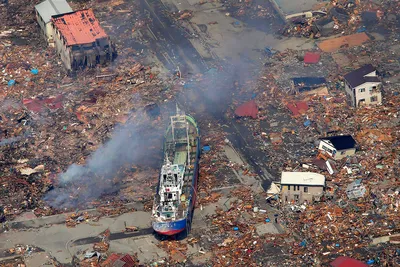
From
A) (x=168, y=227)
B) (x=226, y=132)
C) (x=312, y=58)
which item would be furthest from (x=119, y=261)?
(x=312, y=58)

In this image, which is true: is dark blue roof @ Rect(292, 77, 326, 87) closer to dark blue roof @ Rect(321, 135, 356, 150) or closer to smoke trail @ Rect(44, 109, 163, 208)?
dark blue roof @ Rect(321, 135, 356, 150)

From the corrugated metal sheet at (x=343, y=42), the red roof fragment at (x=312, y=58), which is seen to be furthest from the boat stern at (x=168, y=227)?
the corrugated metal sheet at (x=343, y=42)

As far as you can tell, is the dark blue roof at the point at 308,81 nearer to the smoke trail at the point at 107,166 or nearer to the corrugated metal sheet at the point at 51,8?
the smoke trail at the point at 107,166

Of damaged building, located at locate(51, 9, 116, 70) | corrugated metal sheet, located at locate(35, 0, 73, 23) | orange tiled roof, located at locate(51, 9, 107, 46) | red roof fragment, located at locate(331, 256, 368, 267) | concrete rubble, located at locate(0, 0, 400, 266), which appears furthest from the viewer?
corrugated metal sheet, located at locate(35, 0, 73, 23)

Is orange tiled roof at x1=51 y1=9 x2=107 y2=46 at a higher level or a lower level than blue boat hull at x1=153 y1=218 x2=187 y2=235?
higher

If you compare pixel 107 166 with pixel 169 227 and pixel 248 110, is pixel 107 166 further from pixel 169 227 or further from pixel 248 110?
pixel 248 110

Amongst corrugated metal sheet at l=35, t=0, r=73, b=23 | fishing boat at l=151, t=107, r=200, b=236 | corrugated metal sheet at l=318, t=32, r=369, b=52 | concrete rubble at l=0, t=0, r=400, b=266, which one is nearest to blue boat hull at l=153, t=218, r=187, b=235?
fishing boat at l=151, t=107, r=200, b=236
